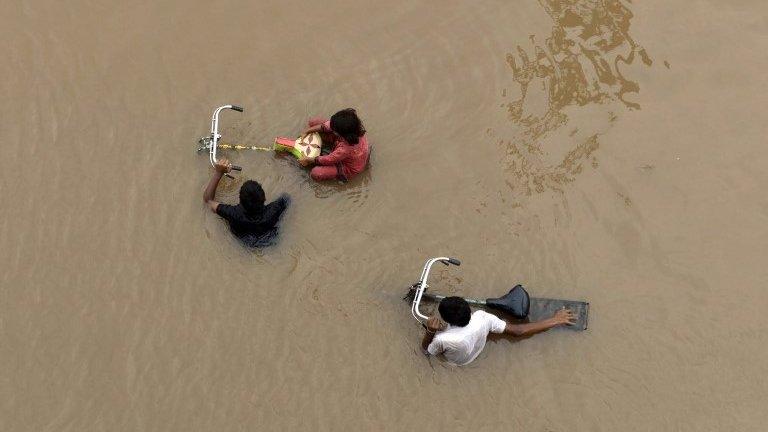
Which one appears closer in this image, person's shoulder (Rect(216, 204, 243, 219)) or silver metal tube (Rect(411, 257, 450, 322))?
silver metal tube (Rect(411, 257, 450, 322))

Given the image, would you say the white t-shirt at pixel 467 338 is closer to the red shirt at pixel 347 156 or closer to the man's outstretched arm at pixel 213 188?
the red shirt at pixel 347 156

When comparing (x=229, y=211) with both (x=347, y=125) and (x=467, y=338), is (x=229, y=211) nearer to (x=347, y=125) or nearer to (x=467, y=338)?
(x=347, y=125)

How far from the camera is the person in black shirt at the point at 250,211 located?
4531mm

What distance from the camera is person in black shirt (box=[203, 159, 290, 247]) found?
178 inches

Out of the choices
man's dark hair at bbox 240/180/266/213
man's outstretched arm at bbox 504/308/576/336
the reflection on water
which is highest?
man's dark hair at bbox 240/180/266/213

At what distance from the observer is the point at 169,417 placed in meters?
4.59

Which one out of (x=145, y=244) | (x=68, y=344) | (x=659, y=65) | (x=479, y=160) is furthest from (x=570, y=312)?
(x=68, y=344)

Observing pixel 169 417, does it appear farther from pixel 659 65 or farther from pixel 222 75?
pixel 659 65

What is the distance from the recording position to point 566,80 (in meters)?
5.57

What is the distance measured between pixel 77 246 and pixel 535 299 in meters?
3.42

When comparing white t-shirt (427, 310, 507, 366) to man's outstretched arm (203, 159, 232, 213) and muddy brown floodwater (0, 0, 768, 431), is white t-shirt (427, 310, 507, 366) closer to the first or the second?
muddy brown floodwater (0, 0, 768, 431)

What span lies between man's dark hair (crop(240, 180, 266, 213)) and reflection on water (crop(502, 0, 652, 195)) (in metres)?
1.99

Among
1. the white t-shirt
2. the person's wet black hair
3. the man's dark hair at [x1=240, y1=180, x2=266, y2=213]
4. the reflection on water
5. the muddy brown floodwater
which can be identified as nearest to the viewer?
the white t-shirt

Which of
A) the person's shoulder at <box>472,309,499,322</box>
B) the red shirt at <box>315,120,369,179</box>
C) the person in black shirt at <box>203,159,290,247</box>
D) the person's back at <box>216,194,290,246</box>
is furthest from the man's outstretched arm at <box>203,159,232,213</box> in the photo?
the person's shoulder at <box>472,309,499,322</box>
